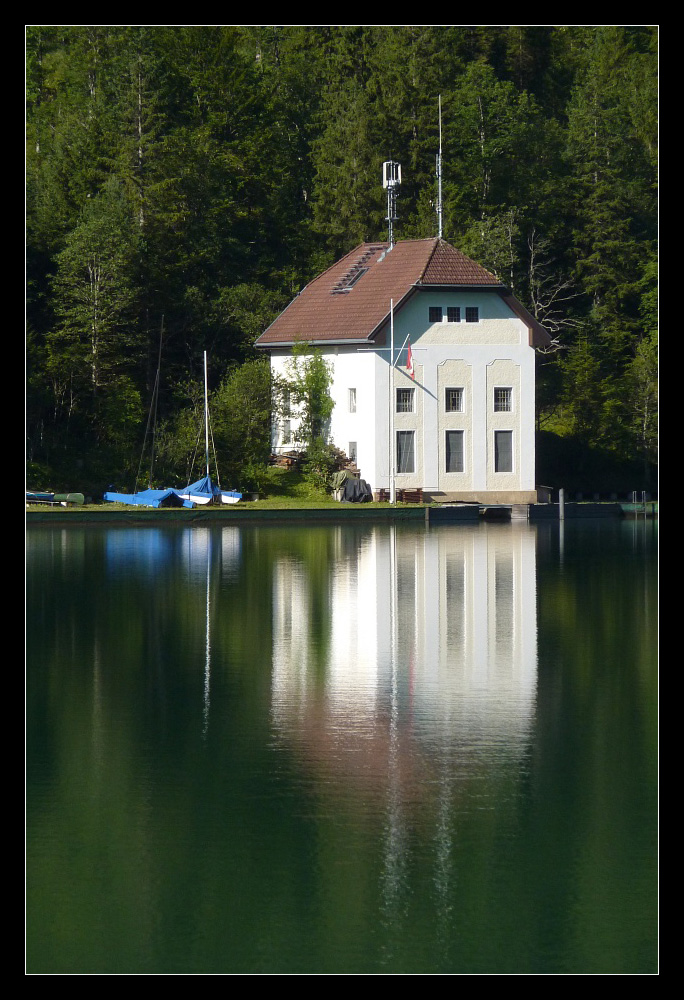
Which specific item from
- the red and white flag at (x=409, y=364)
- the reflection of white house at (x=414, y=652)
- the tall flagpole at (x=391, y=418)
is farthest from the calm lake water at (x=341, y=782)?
the red and white flag at (x=409, y=364)

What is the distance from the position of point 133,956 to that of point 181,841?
2.61 m

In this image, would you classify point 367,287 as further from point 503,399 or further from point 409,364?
point 503,399

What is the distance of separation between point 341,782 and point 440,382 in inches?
1716

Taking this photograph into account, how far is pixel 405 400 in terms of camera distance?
193ft

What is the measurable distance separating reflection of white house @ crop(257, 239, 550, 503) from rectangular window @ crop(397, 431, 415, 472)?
0.12ft

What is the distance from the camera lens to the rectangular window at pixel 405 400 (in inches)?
2314

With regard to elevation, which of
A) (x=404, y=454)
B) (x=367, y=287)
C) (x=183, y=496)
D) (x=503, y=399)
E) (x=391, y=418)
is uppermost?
(x=367, y=287)

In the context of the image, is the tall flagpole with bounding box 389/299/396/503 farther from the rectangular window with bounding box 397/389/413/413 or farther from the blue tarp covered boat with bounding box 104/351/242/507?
the blue tarp covered boat with bounding box 104/351/242/507

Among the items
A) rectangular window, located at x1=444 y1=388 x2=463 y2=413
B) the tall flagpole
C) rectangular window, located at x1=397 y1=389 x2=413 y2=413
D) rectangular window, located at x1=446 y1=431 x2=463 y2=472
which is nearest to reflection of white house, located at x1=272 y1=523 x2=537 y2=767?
the tall flagpole

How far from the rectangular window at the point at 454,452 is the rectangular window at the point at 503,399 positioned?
199cm

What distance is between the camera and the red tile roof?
59.2 metres

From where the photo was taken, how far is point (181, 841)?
1456cm

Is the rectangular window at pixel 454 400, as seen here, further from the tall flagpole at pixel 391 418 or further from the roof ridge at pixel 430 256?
the roof ridge at pixel 430 256

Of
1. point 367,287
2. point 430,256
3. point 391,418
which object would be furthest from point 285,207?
point 391,418
